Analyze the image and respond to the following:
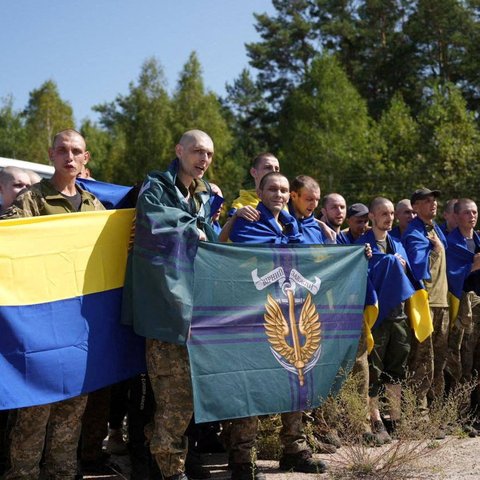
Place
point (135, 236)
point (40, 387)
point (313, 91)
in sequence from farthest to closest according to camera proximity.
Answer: point (313, 91) → point (135, 236) → point (40, 387)

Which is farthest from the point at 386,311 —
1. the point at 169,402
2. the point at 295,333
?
the point at 169,402

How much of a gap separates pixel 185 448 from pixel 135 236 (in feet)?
4.77

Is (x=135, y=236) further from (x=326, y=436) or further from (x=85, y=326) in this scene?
(x=326, y=436)

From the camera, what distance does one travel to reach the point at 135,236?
5.46m

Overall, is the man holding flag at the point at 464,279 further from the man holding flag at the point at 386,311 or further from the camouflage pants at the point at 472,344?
the man holding flag at the point at 386,311

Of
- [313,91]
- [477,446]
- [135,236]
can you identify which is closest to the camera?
[135,236]

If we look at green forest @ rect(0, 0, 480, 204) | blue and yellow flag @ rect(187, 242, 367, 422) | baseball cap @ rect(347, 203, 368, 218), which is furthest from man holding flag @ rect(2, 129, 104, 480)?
green forest @ rect(0, 0, 480, 204)

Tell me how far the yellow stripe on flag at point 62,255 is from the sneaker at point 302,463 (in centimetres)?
197

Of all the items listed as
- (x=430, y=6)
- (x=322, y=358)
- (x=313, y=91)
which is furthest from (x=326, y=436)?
(x=430, y=6)

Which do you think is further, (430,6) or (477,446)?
(430,6)

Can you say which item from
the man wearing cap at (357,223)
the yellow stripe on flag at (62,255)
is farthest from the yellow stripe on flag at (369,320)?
the yellow stripe on flag at (62,255)

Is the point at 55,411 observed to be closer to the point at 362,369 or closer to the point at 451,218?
the point at 362,369

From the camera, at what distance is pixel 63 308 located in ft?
17.6

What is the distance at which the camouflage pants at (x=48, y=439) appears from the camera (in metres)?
5.11
